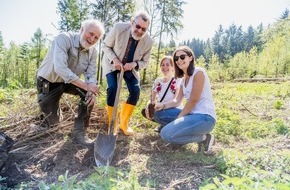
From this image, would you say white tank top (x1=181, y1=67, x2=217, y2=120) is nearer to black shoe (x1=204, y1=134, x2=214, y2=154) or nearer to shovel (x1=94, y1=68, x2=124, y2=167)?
black shoe (x1=204, y1=134, x2=214, y2=154)

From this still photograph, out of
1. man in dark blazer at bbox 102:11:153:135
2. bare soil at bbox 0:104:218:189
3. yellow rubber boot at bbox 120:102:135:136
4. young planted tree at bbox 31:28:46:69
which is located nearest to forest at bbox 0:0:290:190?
bare soil at bbox 0:104:218:189

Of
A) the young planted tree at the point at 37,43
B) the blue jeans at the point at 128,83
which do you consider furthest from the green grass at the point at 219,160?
the young planted tree at the point at 37,43

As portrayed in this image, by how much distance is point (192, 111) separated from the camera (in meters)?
3.87

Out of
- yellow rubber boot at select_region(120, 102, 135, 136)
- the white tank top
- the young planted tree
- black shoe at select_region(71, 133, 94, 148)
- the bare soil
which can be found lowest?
the bare soil

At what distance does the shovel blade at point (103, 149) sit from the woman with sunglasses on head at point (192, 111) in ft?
2.25

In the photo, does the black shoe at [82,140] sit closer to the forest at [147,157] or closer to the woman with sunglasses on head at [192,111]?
the forest at [147,157]

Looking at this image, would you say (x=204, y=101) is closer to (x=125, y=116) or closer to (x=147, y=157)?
(x=147, y=157)

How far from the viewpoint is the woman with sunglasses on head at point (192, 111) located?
3736 mm

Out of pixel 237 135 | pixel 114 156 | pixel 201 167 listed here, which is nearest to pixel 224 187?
pixel 201 167

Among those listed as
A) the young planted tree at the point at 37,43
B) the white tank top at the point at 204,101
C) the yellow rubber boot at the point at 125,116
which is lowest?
the yellow rubber boot at the point at 125,116

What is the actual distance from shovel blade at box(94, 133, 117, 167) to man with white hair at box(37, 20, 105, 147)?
0.32 m

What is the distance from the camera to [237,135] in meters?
4.95

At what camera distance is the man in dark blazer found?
4.34 metres

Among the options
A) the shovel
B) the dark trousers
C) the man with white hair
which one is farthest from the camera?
the dark trousers
